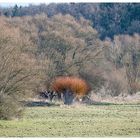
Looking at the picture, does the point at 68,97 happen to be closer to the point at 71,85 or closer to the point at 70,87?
the point at 70,87

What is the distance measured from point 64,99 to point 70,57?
2.88m

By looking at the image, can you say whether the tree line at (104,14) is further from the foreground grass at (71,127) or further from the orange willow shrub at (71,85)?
the foreground grass at (71,127)

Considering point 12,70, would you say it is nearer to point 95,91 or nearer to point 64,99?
point 64,99

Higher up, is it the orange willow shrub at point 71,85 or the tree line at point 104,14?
the tree line at point 104,14

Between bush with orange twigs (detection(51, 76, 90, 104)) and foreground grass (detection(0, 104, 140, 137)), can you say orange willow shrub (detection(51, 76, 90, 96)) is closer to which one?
bush with orange twigs (detection(51, 76, 90, 104))

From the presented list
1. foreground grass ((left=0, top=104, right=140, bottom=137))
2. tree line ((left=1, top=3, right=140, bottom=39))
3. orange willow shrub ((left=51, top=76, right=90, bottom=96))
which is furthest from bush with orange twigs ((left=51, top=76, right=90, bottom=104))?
foreground grass ((left=0, top=104, right=140, bottom=137))

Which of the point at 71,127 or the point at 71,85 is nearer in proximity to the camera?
the point at 71,127

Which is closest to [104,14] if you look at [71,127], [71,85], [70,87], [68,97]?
[71,85]

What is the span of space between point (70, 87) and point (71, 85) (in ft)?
0.35

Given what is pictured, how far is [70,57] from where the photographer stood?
18.4 m

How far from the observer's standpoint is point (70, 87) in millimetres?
15984

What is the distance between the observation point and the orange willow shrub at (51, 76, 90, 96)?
16047 millimetres

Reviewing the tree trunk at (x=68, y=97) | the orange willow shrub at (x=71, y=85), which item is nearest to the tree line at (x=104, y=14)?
the orange willow shrub at (x=71, y=85)

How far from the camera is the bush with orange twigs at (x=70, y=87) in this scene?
15.6 metres
